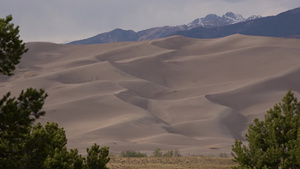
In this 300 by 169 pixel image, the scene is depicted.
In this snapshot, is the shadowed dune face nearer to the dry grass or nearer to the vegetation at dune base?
the dry grass

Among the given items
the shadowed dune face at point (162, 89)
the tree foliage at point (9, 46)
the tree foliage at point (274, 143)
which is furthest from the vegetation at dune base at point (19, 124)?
the shadowed dune face at point (162, 89)

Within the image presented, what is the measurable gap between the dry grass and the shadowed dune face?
15.6 meters

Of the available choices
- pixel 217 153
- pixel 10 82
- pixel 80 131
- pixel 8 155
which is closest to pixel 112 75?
pixel 10 82

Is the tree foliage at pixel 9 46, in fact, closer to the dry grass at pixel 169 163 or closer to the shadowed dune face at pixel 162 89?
the dry grass at pixel 169 163

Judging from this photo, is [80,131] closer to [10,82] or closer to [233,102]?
[233,102]

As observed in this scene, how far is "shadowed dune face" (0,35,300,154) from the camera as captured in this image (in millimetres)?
60969

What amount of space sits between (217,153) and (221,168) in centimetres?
1864

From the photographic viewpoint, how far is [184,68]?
10431cm

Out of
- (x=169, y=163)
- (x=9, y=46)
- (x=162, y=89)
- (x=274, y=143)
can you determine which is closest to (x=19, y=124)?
(x=9, y=46)

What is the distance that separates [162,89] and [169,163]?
5938cm

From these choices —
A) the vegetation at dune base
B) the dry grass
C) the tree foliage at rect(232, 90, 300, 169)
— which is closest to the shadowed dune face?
the dry grass

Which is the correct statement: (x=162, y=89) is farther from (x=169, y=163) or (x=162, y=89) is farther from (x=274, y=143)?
(x=274, y=143)

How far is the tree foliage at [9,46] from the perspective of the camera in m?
9.01

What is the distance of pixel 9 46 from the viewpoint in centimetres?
913
